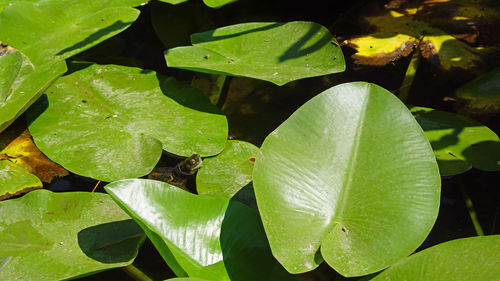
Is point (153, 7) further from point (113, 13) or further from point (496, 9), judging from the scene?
point (496, 9)

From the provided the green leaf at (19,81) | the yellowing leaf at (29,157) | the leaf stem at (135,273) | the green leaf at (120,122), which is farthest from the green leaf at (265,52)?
the leaf stem at (135,273)

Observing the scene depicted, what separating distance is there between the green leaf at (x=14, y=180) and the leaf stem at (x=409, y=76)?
45.4 inches

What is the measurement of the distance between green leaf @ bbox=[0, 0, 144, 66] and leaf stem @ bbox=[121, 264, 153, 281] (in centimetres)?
77

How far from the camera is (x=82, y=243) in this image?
106cm

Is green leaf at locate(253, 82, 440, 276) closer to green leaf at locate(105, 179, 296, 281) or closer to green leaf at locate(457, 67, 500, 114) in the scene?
green leaf at locate(105, 179, 296, 281)

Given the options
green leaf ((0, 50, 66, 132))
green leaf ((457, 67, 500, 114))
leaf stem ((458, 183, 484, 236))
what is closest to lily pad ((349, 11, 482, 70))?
green leaf ((457, 67, 500, 114))

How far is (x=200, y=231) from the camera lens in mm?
954

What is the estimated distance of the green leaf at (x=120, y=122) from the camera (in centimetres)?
129

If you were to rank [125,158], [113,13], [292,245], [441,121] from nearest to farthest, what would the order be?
[292,245] → [125,158] → [441,121] → [113,13]

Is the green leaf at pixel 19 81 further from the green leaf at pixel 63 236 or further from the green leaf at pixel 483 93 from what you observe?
the green leaf at pixel 483 93

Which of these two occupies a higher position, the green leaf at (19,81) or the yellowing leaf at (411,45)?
the green leaf at (19,81)

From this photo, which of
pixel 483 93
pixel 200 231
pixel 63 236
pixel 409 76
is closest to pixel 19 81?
pixel 63 236

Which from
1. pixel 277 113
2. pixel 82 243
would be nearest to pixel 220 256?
pixel 82 243

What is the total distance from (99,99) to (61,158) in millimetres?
254
